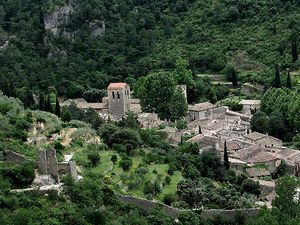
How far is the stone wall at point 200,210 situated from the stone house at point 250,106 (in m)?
28.8

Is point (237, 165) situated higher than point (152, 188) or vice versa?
point (152, 188)

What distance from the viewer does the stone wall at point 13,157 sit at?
1204 inches

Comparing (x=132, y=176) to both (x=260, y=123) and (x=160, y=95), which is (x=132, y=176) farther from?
(x=160, y=95)

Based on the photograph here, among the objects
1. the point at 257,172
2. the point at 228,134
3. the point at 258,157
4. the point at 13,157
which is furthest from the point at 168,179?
the point at 228,134

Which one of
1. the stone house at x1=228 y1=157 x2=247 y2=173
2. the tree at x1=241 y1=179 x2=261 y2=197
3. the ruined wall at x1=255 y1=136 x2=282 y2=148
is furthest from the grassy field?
the ruined wall at x1=255 y1=136 x2=282 y2=148

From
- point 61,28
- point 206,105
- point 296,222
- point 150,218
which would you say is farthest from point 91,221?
point 61,28

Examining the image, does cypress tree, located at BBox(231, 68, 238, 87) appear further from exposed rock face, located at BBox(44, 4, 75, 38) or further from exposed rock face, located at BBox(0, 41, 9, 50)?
exposed rock face, located at BBox(0, 41, 9, 50)

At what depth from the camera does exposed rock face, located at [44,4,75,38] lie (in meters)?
80.6

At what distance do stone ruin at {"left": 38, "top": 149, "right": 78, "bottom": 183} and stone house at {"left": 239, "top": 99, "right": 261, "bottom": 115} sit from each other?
33.3 m

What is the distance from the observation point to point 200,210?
32.3 meters

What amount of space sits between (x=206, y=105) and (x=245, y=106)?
3.49 metres

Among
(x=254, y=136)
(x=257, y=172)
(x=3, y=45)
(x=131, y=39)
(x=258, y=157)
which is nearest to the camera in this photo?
(x=257, y=172)

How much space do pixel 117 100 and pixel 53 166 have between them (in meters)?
32.2

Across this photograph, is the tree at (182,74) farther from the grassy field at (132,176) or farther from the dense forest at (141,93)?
the grassy field at (132,176)
